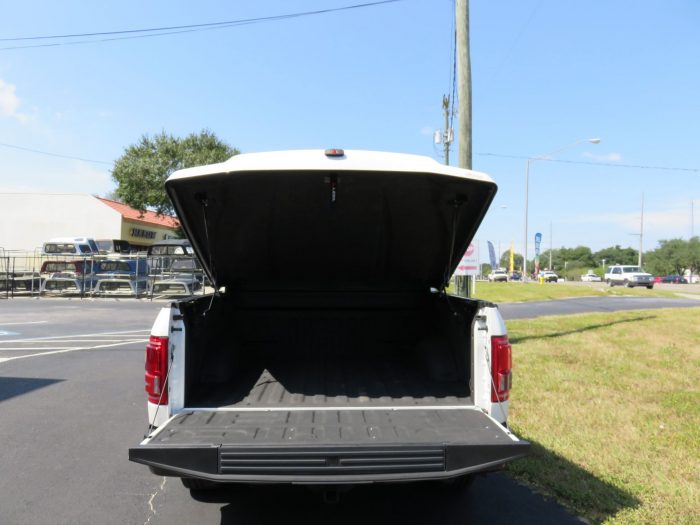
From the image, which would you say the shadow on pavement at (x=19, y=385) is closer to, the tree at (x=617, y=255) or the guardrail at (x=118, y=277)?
the guardrail at (x=118, y=277)

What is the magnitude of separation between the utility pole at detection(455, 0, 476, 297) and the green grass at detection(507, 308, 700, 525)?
2.56 m

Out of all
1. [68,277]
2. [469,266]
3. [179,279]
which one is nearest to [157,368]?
[469,266]

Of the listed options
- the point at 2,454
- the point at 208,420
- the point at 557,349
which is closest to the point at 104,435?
the point at 2,454

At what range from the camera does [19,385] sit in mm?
6562

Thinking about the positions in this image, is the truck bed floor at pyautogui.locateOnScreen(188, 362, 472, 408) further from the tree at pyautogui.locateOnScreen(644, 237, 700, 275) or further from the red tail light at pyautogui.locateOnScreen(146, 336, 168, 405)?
the tree at pyautogui.locateOnScreen(644, 237, 700, 275)

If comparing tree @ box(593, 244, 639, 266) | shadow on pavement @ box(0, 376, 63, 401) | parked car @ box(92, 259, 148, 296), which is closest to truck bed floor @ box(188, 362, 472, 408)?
shadow on pavement @ box(0, 376, 63, 401)

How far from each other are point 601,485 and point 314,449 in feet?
7.93

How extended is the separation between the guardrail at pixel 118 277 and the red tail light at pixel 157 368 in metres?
17.6

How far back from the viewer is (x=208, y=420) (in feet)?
9.93

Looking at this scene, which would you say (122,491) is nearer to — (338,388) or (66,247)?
(338,388)

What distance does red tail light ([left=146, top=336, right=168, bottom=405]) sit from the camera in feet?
9.72

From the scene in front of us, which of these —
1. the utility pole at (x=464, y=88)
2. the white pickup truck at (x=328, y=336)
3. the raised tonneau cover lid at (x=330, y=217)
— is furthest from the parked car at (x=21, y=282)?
the raised tonneau cover lid at (x=330, y=217)

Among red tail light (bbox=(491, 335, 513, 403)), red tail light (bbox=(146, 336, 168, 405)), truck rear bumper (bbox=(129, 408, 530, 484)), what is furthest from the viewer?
red tail light (bbox=(491, 335, 513, 403))

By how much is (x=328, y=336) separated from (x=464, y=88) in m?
6.10
